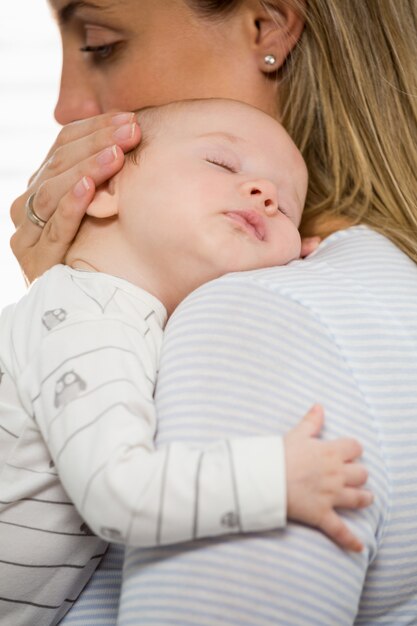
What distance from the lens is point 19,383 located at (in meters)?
1.06

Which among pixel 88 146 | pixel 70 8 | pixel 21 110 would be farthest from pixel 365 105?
pixel 21 110

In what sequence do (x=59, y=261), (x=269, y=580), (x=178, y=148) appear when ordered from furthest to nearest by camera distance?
1. (x=59, y=261)
2. (x=178, y=148)
3. (x=269, y=580)

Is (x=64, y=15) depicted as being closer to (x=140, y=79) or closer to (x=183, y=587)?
(x=140, y=79)

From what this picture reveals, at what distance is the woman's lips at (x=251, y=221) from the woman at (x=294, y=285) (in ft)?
0.32

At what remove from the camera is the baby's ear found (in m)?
1.29

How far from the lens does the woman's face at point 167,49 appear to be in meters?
1.62

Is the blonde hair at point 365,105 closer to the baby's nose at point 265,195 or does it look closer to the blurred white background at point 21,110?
the baby's nose at point 265,195

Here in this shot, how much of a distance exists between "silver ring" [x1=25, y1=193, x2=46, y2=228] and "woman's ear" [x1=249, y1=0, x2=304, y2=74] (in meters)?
0.47

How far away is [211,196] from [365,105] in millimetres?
423

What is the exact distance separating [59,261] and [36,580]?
510 mm

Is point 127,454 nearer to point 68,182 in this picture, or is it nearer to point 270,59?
point 68,182

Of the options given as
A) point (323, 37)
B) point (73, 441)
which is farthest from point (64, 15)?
point (73, 441)

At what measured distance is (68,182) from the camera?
4.67 feet

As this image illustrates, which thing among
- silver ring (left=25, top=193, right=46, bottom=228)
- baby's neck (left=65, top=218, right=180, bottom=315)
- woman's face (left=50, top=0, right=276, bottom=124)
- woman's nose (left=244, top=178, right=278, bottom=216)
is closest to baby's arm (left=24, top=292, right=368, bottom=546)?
baby's neck (left=65, top=218, right=180, bottom=315)
